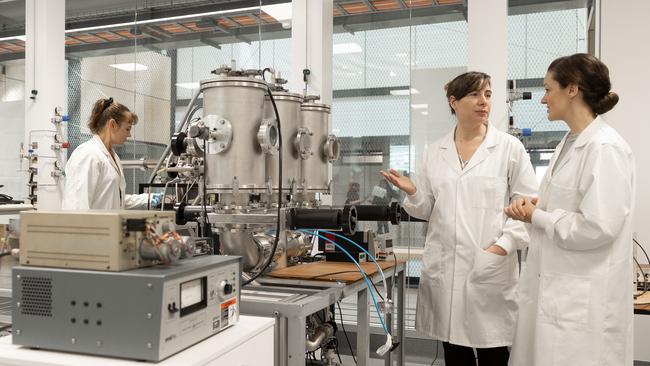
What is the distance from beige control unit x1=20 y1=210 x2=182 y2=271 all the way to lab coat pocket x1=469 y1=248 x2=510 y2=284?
1.24m

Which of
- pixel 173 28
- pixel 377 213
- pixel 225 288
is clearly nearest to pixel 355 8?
pixel 173 28

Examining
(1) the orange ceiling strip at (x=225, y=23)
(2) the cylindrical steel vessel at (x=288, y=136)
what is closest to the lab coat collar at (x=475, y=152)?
(2) the cylindrical steel vessel at (x=288, y=136)

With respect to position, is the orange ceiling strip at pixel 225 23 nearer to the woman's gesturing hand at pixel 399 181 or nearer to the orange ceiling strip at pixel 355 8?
the orange ceiling strip at pixel 355 8

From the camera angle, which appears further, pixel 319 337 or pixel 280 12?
pixel 280 12

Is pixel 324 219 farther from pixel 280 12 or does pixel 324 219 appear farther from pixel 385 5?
pixel 280 12

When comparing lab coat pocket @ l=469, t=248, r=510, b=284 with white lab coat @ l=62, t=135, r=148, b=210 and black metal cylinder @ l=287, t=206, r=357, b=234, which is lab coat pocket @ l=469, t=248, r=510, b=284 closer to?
black metal cylinder @ l=287, t=206, r=357, b=234

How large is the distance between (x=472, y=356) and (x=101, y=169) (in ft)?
5.76

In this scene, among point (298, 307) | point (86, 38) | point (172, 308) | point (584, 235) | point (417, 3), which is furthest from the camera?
point (86, 38)

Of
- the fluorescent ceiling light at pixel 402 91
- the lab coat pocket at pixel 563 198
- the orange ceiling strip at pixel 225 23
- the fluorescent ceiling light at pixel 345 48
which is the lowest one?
the lab coat pocket at pixel 563 198

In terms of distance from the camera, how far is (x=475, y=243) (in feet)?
6.49

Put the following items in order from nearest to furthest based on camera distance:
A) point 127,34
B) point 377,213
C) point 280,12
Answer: point 377,213 → point 280,12 → point 127,34

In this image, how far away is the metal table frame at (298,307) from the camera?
4.71ft

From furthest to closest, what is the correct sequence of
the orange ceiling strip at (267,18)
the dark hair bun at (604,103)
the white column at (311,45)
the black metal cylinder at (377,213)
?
the orange ceiling strip at (267,18)
the white column at (311,45)
the black metal cylinder at (377,213)
the dark hair bun at (604,103)

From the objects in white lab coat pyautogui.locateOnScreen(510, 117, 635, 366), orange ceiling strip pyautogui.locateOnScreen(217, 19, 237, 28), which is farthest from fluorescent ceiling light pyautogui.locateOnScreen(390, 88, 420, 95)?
white lab coat pyautogui.locateOnScreen(510, 117, 635, 366)
